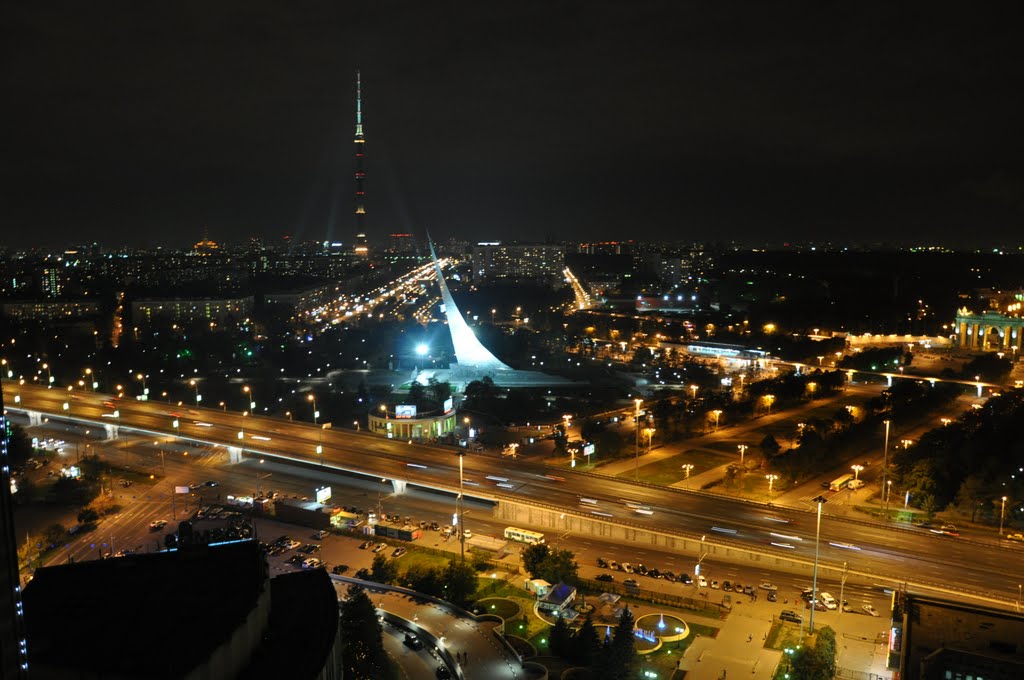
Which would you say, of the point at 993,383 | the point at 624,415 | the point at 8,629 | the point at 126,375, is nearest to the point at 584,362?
the point at 624,415

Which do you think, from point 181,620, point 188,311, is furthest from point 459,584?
point 188,311

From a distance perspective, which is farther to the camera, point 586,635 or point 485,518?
point 485,518

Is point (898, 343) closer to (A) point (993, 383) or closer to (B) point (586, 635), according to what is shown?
(A) point (993, 383)

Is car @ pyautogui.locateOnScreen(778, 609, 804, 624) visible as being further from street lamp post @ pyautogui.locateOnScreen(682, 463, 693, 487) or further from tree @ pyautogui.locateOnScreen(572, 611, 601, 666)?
street lamp post @ pyautogui.locateOnScreen(682, 463, 693, 487)

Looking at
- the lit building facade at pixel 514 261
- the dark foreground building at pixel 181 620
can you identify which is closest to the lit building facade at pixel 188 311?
the lit building facade at pixel 514 261

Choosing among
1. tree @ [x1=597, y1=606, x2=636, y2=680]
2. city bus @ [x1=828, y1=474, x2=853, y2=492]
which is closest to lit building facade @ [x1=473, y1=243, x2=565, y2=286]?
city bus @ [x1=828, y1=474, x2=853, y2=492]

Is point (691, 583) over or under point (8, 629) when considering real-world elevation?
under
